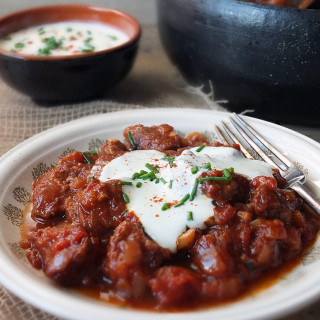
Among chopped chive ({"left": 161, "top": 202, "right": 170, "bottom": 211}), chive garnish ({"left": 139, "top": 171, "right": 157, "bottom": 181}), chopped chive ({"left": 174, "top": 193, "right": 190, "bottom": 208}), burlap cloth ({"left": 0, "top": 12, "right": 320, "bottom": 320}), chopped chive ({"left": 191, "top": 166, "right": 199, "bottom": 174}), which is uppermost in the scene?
chopped chive ({"left": 191, "top": 166, "right": 199, "bottom": 174})

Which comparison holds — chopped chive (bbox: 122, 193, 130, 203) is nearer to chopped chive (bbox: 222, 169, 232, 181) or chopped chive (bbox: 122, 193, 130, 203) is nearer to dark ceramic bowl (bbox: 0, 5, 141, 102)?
chopped chive (bbox: 222, 169, 232, 181)

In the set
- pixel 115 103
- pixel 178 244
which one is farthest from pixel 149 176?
pixel 115 103

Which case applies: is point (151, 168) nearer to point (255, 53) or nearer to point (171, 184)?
point (171, 184)

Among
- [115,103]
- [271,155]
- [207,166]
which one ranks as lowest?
[115,103]

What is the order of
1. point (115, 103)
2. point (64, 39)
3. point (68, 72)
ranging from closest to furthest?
point (68, 72), point (115, 103), point (64, 39)

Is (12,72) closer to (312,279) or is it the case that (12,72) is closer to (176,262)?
(176,262)

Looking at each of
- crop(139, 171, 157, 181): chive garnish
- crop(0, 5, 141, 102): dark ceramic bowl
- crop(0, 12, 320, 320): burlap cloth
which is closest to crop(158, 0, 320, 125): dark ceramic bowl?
crop(0, 12, 320, 320): burlap cloth

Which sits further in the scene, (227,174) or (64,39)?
(64,39)
